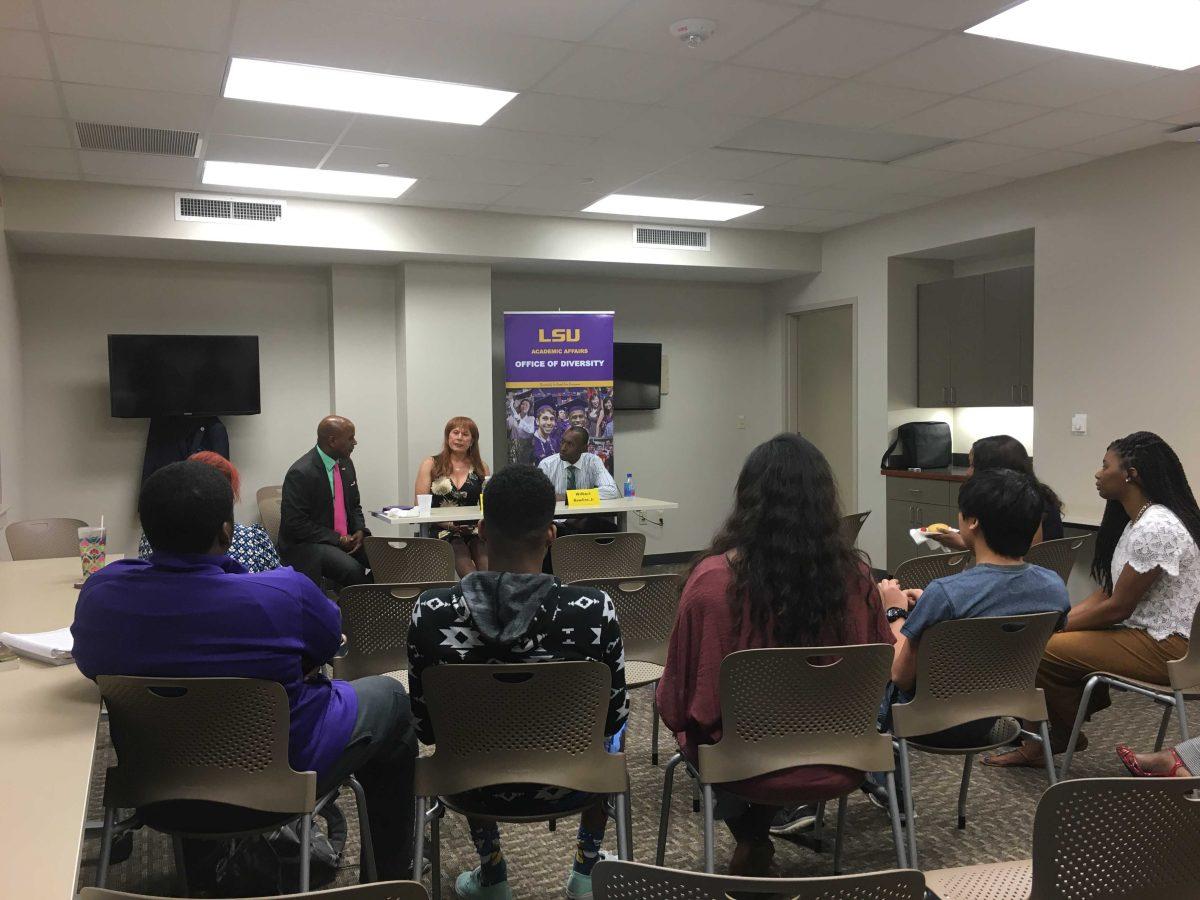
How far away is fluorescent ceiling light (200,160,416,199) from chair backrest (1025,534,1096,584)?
169 inches

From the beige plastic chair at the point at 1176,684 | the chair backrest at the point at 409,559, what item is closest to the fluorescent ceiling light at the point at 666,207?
the chair backrest at the point at 409,559

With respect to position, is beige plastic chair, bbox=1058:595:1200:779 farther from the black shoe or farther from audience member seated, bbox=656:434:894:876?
audience member seated, bbox=656:434:894:876

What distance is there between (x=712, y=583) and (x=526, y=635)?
0.48m

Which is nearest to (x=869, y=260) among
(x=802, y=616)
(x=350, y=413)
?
(x=350, y=413)

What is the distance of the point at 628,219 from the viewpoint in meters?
7.26

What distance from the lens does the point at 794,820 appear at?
2934 millimetres

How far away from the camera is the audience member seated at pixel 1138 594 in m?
3.07

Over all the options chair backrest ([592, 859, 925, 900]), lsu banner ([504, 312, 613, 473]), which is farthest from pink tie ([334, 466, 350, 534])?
chair backrest ([592, 859, 925, 900])

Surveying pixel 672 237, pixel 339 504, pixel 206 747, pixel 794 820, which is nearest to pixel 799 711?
pixel 794 820

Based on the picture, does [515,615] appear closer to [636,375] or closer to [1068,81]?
[1068,81]

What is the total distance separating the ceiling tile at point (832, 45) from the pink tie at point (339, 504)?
A: 306 cm

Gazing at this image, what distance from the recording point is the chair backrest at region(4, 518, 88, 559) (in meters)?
4.61

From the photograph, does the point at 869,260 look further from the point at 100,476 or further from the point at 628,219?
the point at 100,476

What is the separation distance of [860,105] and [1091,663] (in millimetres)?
2831
